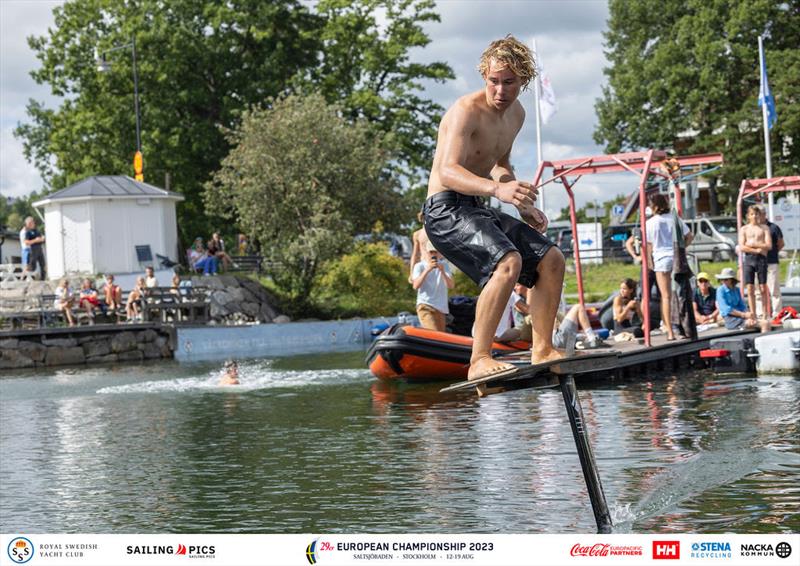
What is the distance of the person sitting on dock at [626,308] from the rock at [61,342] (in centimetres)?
→ 1699

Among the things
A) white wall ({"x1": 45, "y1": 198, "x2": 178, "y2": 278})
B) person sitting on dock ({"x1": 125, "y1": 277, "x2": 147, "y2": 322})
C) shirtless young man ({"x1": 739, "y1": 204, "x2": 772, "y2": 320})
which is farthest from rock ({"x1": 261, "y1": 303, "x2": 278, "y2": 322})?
shirtless young man ({"x1": 739, "y1": 204, "x2": 772, "y2": 320})

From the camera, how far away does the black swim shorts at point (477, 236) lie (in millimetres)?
6289

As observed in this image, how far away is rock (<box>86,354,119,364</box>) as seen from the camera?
3098cm

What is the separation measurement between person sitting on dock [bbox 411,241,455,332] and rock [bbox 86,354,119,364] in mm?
15144

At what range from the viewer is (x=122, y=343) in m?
31.5

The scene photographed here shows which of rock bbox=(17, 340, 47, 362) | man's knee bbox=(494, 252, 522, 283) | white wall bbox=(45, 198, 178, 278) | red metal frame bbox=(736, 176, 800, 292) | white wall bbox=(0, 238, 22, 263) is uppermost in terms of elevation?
white wall bbox=(0, 238, 22, 263)

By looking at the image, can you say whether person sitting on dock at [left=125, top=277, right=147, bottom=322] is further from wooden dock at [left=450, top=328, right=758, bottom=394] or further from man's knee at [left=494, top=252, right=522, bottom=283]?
man's knee at [left=494, top=252, right=522, bottom=283]

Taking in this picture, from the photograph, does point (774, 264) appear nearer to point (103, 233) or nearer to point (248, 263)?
point (248, 263)

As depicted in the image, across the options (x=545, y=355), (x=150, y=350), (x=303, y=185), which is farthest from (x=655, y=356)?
(x=303, y=185)

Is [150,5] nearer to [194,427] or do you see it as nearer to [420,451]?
[194,427]

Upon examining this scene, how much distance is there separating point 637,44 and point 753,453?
171 ft

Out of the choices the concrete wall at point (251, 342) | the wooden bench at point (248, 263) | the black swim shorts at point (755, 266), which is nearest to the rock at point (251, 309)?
the concrete wall at point (251, 342)
